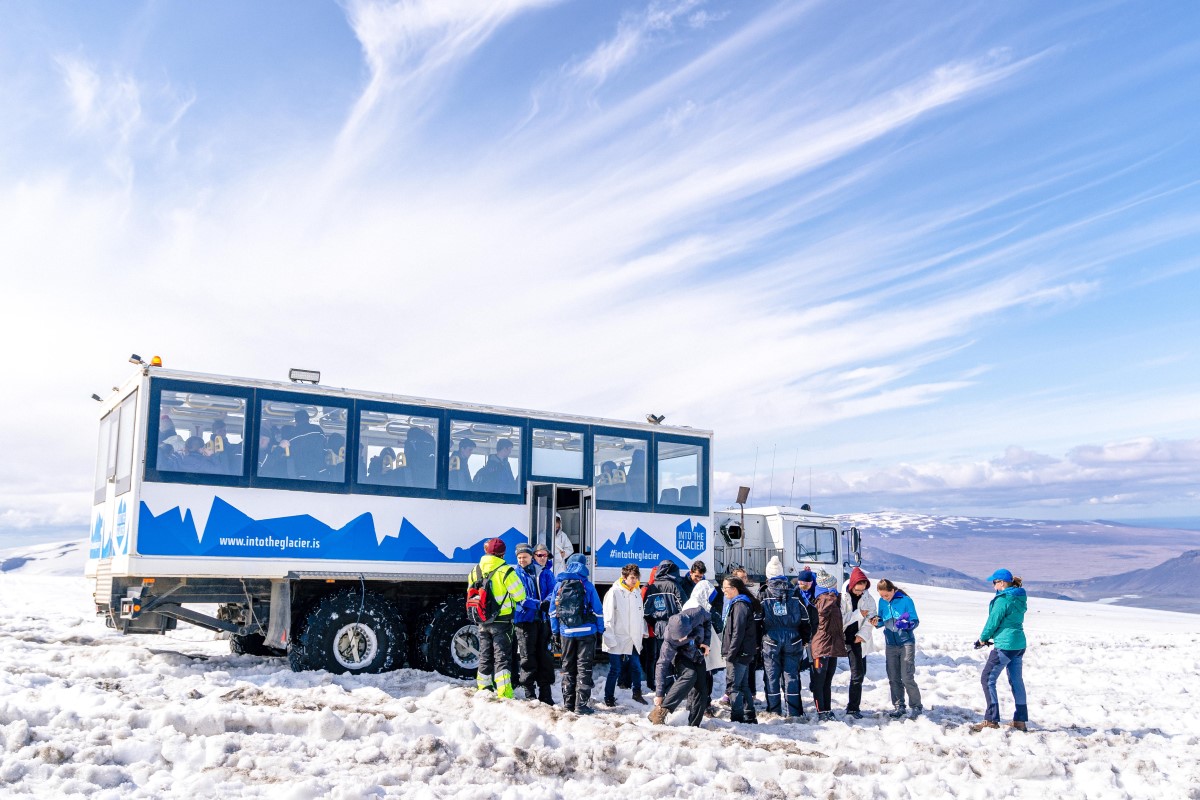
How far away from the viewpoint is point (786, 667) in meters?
10.4

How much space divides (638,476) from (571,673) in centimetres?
470

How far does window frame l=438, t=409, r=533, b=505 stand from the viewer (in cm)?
1262

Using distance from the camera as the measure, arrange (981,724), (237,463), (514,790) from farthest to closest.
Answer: (237,463)
(981,724)
(514,790)

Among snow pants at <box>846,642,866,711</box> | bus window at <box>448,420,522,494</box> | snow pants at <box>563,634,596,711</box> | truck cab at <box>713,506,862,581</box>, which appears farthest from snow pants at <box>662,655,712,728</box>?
truck cab at <box>713,506,862,581</box>

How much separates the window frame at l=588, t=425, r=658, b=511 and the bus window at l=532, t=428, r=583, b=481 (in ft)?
0.75

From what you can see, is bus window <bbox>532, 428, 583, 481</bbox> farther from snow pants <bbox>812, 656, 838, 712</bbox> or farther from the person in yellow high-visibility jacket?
snow pants <bbox>812, 656, 838, 712</bbox>

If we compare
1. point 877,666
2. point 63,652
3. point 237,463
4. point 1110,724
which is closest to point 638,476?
point 877,666

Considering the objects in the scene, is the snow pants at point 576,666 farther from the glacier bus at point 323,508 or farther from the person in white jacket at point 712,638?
the glacier bus at point 323,508

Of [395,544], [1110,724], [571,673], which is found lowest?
[1110,724]

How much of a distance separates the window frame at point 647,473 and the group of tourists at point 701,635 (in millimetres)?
2826

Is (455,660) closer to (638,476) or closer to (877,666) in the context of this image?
(638,476)

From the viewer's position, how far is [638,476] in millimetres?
14227

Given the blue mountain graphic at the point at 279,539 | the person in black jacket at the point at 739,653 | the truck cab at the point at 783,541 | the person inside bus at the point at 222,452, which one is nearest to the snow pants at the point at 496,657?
the blue mountain graphic at the point at 279,539

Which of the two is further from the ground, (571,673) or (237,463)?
(237,463)
